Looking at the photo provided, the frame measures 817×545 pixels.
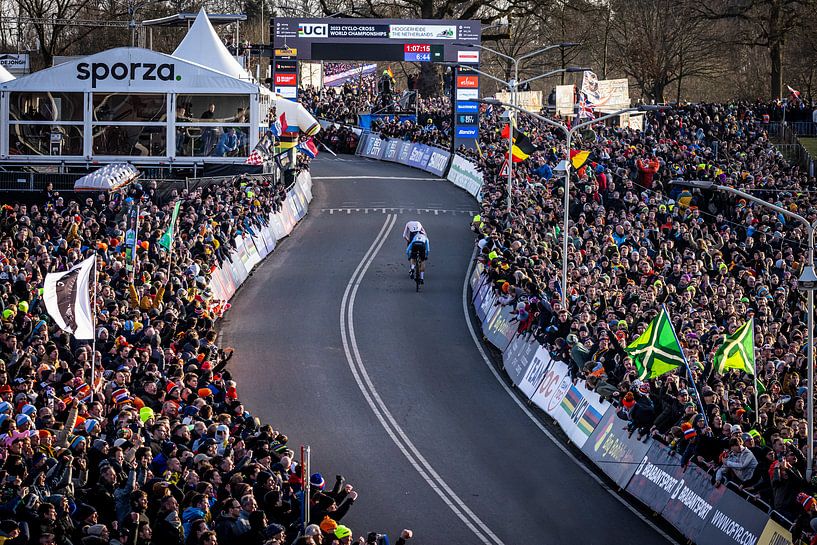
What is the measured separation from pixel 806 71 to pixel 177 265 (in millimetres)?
54067

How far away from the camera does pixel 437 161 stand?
191ft

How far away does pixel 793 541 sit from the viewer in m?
15.7

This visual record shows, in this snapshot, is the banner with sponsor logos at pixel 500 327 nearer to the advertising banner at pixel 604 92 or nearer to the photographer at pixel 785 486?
the photographer at pixel 785 486

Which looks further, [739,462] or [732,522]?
[739,462]

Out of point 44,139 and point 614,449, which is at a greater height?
point 44,139

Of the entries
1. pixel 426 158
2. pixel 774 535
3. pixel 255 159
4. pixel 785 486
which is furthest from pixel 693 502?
pixel 426 158

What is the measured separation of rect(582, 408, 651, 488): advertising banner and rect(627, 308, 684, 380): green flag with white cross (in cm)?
100

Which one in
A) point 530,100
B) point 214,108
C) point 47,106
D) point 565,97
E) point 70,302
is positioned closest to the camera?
point 70,302

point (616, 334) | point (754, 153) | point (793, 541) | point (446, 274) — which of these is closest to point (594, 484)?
point (616, 334)

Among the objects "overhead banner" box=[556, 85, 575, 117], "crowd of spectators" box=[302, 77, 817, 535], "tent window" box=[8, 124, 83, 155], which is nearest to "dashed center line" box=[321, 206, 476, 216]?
"crowd of spectators" box=[302, 77, 817, 535]

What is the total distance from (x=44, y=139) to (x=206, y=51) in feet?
24.3

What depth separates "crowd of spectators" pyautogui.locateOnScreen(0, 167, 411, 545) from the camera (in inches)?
545

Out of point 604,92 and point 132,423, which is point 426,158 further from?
point 132,423

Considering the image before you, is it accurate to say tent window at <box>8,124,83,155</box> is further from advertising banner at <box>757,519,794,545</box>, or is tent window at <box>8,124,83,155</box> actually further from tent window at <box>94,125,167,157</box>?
advertising banner at <box>757,519,794,545</box>
